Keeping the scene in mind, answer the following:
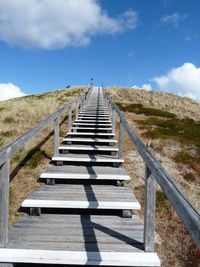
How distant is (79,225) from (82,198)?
0.88 meters

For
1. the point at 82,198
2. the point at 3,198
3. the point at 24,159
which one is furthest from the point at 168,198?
the point at 24,159

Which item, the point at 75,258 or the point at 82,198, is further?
the point at 82,198

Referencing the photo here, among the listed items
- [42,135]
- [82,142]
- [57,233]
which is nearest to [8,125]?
[42,135]

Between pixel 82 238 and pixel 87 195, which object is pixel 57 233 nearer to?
pixel 82 238

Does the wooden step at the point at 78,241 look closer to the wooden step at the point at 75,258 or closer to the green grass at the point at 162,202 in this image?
the wooden step at the point at 75,258

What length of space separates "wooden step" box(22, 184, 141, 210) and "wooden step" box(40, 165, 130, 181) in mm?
204

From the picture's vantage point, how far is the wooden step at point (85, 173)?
295 inches

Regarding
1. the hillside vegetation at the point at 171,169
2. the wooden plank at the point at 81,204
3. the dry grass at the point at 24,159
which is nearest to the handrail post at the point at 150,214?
A: the hillside vegetation at the point at 171,169

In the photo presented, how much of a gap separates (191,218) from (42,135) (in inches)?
471

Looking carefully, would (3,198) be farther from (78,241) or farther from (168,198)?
(168,198)

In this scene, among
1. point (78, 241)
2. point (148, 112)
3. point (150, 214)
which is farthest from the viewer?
point (148, 112)

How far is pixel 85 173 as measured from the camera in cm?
783

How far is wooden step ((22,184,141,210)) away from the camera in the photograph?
611 centimetres

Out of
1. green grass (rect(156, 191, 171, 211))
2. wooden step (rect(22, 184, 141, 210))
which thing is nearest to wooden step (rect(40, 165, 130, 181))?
wooden step (rect(22, 184, 141, 210))
